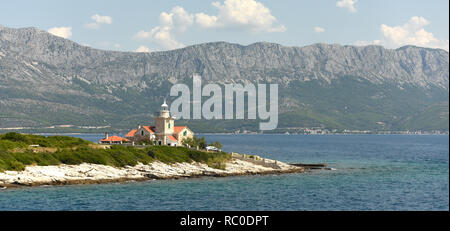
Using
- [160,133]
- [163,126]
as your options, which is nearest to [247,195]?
[163,126]

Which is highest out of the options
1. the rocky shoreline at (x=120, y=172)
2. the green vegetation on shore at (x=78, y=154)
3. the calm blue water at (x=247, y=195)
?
the green vegetation on shore at (x=78, y=154)

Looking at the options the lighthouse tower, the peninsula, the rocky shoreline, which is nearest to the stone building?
the lighthouse tower

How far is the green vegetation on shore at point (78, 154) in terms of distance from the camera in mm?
88312

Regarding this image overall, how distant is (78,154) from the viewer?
9688 centimetres

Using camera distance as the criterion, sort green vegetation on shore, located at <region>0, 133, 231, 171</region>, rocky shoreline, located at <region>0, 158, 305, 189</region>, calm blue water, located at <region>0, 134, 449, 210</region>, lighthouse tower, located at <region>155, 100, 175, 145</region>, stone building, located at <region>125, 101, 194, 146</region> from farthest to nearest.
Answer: lighthouse tower, located at <region>155, 100, 175, 145</region> < stone building, located at <region>125, 101, 194, 146</region> < green vegetation on shore, located at <region>0, 133, 231, 171</region> < rocky shoreline, located at <region>0, 158, 305, 189</region> < calm blue water, located at <region>0, 134, 449, 210</region>

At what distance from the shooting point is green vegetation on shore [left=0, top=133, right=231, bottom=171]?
290ft

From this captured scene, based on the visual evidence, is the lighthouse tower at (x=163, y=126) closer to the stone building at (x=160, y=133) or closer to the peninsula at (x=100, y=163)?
the stone building at (x=160, y=133)

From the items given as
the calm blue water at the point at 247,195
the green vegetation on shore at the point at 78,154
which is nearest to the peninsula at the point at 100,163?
the green vegetation on shore at the point at 78,154

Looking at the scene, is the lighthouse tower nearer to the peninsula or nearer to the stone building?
the stone building

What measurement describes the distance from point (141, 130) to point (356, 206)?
78565 millimetres

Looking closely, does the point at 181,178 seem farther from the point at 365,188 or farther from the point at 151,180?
the point at 365,188

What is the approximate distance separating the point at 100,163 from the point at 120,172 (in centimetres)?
523

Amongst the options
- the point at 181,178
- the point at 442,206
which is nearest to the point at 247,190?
the point at 181,178

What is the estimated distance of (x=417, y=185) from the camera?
94.7m
